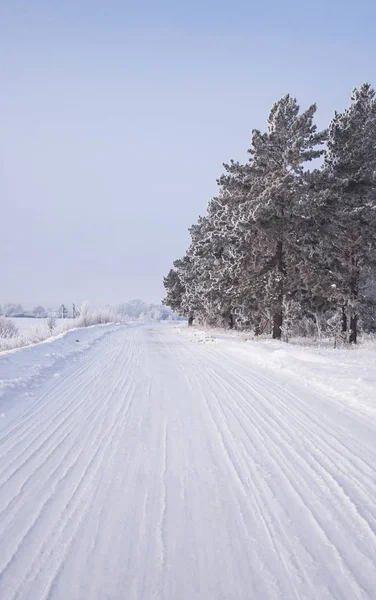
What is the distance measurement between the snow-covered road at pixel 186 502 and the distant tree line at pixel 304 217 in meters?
13.7

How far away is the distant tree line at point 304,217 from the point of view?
59.8 feet

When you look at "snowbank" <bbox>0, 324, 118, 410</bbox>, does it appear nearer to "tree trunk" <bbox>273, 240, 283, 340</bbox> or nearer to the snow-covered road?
Result: the snow-covered road

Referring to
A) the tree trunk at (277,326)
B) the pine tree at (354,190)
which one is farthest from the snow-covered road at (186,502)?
the pine tree at (354,190)

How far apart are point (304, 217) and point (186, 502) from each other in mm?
17702

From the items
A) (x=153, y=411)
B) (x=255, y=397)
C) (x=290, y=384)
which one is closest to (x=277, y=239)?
(x=290, y=384)

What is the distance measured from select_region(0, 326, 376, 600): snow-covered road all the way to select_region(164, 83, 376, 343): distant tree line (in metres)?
13.7

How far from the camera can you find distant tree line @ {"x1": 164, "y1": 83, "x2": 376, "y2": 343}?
1823 centimetres

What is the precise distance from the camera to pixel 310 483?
11.0 ft

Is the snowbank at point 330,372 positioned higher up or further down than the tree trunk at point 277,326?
further down

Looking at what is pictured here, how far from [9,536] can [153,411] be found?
11.0 ft

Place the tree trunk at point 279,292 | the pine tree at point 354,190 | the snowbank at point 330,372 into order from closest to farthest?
the snowbank at point 330,372 → the tree trunk at point 279,292 → the pine tree at point 354,190

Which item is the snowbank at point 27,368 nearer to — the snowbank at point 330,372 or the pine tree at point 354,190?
the snowbank at point 330,372

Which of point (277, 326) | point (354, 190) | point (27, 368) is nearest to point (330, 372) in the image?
point (27, 368)

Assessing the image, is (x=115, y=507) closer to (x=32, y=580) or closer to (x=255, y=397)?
(x=32, y=580)
